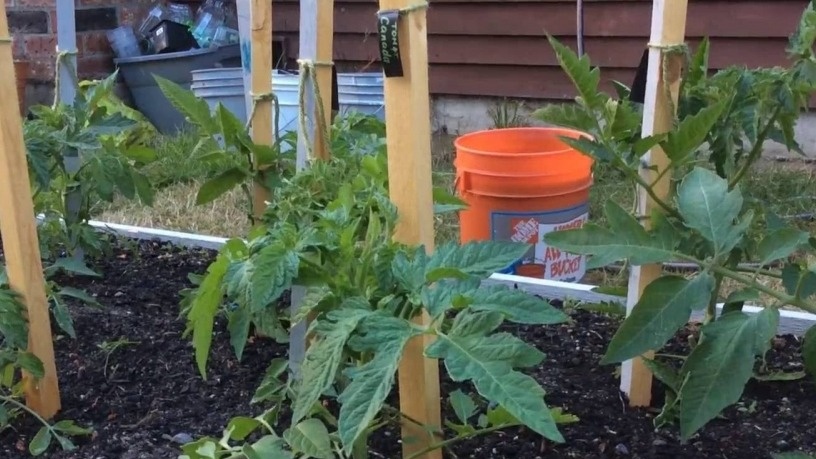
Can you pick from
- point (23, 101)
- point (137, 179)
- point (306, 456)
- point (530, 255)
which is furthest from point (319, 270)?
point (23, 101)

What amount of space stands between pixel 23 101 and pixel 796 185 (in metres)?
3.92

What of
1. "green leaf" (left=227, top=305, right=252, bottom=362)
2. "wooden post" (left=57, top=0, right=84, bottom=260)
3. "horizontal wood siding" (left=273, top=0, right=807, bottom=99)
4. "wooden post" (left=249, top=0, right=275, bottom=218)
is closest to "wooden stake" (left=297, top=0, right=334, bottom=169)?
"wooden post" (left=249, top=0, right=275, bottom=218)

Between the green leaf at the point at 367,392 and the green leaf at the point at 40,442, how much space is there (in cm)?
77

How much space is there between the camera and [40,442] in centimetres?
157

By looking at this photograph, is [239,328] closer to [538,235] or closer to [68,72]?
[68,72]

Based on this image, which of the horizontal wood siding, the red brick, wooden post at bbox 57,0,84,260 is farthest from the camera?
the red brick

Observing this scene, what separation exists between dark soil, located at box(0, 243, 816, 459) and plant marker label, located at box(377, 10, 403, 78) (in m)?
0.61

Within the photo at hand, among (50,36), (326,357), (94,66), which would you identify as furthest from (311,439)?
(94,66)

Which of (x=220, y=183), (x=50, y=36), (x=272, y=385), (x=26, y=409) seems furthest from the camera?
(x=50, y=36)

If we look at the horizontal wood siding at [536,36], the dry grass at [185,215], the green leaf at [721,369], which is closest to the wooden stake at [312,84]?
the green leaf at [721,369]

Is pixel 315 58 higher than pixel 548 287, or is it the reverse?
pixel 315 58

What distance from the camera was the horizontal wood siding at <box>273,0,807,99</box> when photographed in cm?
429

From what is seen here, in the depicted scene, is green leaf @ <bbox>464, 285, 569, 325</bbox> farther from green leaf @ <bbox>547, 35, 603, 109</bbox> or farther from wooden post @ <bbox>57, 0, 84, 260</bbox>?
wooden post @ <bbox>57, 0, 84, 260</bbox>

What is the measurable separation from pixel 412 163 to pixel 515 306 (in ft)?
0.88
